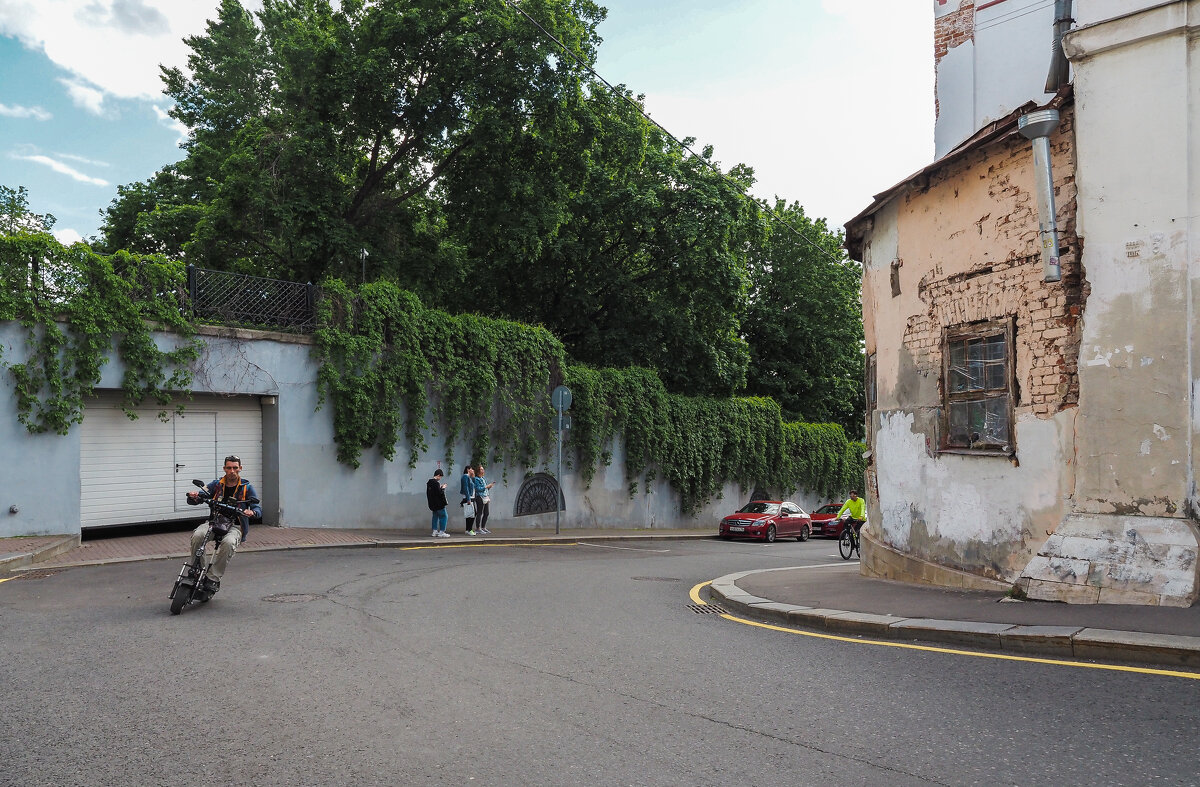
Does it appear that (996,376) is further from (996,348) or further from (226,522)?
(226,522)

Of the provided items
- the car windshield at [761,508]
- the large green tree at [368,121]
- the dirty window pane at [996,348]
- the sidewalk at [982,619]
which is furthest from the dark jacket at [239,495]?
the car windshield at [761,508]

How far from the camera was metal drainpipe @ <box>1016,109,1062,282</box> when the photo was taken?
8.74 meters

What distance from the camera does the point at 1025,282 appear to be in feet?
31.9

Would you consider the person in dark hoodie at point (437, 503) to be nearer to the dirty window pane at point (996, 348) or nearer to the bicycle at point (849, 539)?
the bicycle at point (849, 539)

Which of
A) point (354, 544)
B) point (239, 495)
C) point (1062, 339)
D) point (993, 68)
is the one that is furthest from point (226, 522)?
point (993, 68)

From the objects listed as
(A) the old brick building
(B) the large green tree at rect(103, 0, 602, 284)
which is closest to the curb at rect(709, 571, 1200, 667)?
(A) the old brick building

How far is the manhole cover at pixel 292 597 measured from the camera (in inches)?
373

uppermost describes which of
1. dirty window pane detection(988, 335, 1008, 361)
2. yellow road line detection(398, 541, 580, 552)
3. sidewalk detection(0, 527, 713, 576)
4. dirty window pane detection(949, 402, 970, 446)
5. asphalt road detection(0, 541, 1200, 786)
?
dirty window pane detection(988, 335, 1008, 361)

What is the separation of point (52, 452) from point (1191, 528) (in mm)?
16724

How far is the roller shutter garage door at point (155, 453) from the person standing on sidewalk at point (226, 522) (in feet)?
20.9

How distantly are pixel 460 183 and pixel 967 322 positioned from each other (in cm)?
1973

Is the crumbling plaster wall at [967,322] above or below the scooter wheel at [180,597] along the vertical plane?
above

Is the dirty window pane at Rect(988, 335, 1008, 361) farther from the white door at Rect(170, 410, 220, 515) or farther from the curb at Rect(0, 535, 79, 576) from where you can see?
the white door at Rect(170, 410, 220, 515)

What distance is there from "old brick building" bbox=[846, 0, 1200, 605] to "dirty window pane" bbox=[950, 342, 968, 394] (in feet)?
0.08
